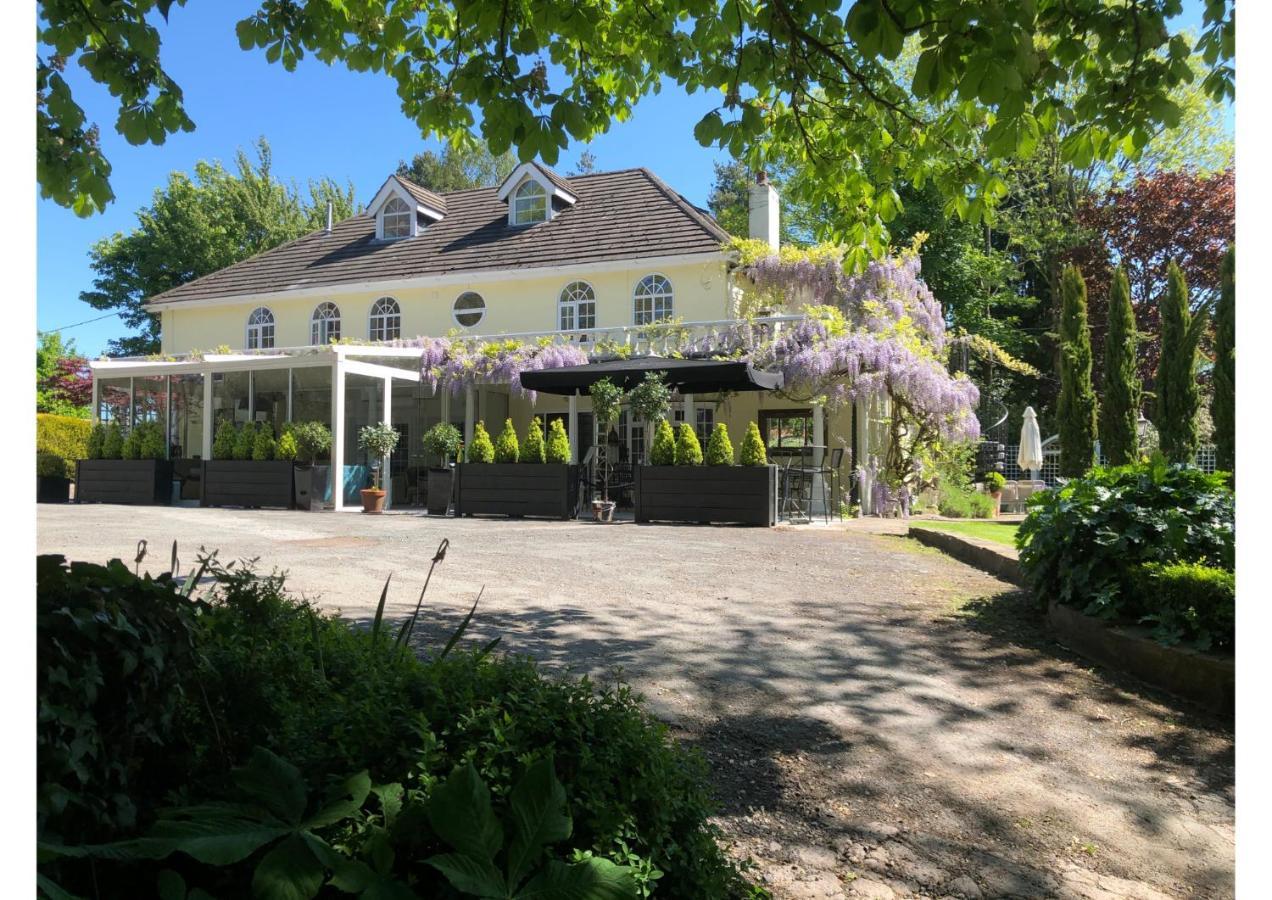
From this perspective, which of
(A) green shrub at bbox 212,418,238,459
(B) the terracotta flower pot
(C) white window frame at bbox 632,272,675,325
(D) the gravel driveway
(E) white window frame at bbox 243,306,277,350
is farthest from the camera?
(E) white window frame at bbox 243,306,277,350

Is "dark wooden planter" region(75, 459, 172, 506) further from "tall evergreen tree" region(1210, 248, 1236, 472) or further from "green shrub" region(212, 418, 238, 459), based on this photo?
"tall evergreen tree" region(1210, 248, 1236, 472)

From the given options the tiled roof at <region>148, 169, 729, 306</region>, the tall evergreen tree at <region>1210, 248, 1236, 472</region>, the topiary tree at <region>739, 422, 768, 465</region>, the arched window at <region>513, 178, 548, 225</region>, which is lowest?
the topiary tree at <region>739, 422, 768, 465</region>

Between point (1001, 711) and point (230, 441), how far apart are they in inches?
537

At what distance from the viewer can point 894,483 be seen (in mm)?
13688

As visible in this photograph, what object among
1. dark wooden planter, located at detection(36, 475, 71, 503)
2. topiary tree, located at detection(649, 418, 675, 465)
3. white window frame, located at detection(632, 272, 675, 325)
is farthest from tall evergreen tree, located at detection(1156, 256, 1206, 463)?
dark wooden planter, located at detection(36, 475, 71, 503)

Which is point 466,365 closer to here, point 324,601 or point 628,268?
point 628,268

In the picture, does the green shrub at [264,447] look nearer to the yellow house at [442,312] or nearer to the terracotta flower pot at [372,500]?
the yellow house at [442,312]

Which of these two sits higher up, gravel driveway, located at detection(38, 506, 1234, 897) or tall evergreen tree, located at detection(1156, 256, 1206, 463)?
tall evergreen tree, located at detection(1156, 256, 1206, 463)

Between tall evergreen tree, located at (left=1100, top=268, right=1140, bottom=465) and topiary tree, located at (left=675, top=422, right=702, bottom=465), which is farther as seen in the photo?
tall evergreen tree, located at (left=1100, top=268, right=1140, bottom=465)

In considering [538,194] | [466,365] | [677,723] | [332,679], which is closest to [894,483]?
[466,365]

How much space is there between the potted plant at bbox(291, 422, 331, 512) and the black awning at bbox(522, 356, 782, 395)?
12.2 feet

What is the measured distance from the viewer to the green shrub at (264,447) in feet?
43.3

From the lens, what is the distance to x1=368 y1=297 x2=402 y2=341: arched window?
58.9 feet

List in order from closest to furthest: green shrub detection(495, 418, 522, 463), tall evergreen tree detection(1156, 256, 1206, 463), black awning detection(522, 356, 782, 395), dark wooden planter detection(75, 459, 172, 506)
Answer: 1. tall evergreen tree detection(1156, 256, 1206, 463)
2. black awning detection(522, 356, 782, 395)
3. green shrub detection(495, 418, 522, 463)
4. dark wooden planter detection(75, 459, 172, 506)
